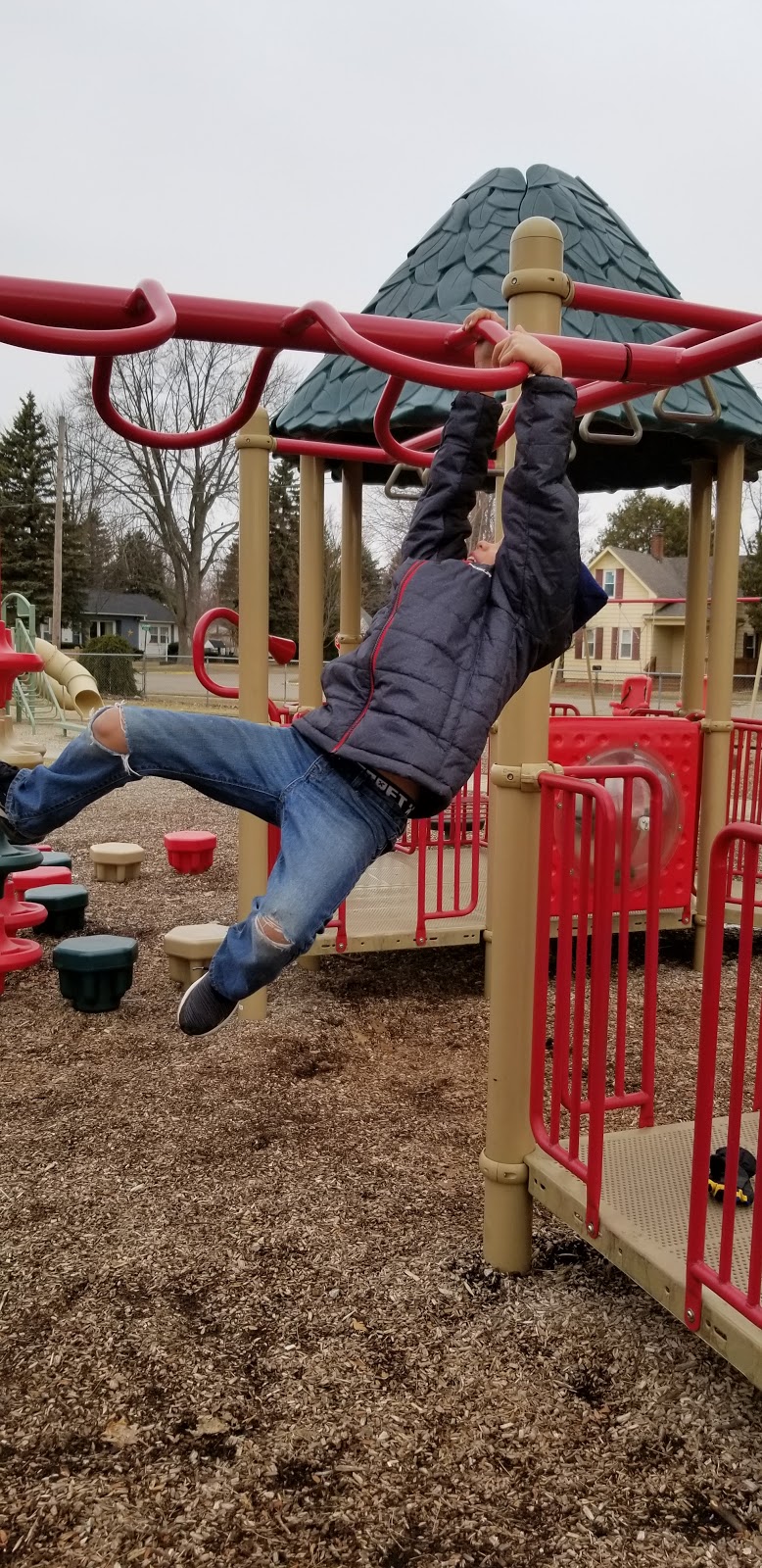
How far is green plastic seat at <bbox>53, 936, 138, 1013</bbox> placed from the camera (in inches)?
200

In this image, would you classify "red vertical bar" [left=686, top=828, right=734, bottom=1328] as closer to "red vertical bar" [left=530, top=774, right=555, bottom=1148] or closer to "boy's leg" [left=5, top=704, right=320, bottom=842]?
"red vertical bar" [left=530, top=774, right=555, bottom=1148]

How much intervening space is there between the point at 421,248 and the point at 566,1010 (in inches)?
200

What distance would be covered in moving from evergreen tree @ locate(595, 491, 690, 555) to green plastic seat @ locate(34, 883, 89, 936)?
49.5 m

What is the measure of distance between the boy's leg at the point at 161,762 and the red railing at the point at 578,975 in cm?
77

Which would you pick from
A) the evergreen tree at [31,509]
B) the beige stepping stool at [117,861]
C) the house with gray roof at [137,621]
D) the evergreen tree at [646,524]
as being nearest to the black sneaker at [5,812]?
the beige stepping stool at [117,861]

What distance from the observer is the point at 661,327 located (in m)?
6.09

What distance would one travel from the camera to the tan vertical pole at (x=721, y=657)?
5.64 meters

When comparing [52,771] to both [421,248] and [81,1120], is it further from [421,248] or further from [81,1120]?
[421,248]

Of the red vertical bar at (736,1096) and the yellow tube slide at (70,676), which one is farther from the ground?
the yellow tube slide at (70,676)

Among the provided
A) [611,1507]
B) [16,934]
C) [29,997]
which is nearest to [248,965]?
[611,1507]

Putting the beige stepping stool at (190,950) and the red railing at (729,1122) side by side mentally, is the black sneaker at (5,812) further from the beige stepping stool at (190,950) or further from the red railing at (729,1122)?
the beige stepping stool at (190,950)

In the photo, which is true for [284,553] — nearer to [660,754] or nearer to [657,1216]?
[660,754]

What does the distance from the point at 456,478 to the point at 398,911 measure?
3.46m

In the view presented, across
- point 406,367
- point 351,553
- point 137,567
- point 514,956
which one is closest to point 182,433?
point 406,367
